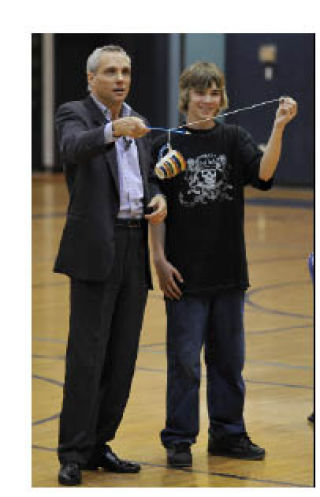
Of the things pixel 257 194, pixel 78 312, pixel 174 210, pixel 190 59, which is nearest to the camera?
pixel 78 312

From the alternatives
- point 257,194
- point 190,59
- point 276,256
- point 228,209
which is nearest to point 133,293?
point 228,209

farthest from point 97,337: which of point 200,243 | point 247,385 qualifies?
point 247,385

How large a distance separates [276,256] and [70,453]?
8.65m

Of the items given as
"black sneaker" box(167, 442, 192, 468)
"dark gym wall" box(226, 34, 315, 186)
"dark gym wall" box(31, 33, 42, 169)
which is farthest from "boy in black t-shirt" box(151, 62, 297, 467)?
"dark gym wall" box(31, 33, 42, 169)

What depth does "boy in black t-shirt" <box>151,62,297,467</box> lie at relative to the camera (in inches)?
214

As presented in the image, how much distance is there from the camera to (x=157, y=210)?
199 inches

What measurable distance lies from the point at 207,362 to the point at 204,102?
1.20m

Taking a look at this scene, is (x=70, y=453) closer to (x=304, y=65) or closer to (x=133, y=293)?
(x=133, y=293)

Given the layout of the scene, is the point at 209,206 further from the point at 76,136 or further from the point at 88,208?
the point at 76,136

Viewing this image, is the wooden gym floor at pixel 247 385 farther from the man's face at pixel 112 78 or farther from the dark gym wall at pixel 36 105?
the dark gym wall at pixel 36 105

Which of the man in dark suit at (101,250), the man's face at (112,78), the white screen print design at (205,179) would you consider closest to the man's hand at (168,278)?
the man in dark suit at (101,250)

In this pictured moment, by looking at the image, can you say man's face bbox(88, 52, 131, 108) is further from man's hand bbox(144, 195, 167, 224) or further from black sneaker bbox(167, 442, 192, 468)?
black sneaker bbox(167, 442, 192, 468)

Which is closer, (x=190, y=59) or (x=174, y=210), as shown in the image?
(x=174, y=210)

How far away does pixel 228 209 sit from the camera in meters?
5.48
